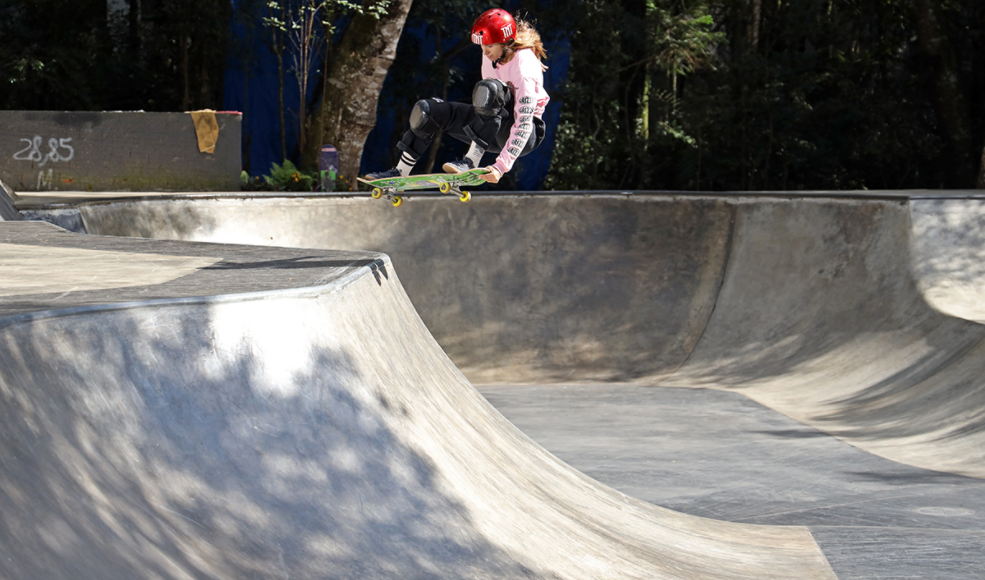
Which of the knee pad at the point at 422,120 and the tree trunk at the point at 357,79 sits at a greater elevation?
the tree trunk at the point at 357,79

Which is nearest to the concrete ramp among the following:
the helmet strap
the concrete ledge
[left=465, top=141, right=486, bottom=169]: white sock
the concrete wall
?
[left=465, top=141, right=486, bottom=169]: white sock

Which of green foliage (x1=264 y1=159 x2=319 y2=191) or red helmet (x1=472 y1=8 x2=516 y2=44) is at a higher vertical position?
red helmet (x1=472 y1=8 x2=516 y2=44)

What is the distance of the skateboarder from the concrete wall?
8970 millimetres

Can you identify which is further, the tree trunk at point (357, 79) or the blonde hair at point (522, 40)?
the tree trunk at point (357, 79)

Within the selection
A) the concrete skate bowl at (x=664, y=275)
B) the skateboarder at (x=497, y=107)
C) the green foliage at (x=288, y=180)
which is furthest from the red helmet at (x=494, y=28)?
the green foliage at (x=288, y=180)

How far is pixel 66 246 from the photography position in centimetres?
491

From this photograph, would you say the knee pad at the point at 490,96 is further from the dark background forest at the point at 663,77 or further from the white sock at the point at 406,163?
the dark background forest at the point at 663,77

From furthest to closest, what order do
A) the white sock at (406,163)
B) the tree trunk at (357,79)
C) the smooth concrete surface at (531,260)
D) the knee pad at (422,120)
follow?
the tree trunk at (357,79) < the smooth concrete surface at (531,260) < the white sock at (406,163) < the knee pad at (422,120)

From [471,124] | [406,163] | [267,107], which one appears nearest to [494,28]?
[471,124]

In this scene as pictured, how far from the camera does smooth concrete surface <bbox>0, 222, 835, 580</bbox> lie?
7.00 ft

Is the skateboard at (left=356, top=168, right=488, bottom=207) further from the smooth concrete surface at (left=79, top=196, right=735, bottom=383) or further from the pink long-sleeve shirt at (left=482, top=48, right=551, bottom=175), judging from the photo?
the smooth concrete surface at (left=79, top=196, right=735, bottom=383)

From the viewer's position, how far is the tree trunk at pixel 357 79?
15.3 meters

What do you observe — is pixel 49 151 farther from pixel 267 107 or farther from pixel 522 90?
pixel 522 90

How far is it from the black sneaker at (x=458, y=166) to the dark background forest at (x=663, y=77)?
1269 centimetres
